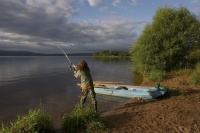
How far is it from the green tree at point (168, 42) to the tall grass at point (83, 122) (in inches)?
863

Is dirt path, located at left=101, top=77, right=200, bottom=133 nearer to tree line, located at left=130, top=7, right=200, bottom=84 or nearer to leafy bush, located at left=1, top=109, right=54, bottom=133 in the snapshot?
leafy bush, located at left=1, top=109, right=54, bottom=133

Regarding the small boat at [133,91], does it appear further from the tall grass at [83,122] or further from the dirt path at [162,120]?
the tall grass at [83,122]

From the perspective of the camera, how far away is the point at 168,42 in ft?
102

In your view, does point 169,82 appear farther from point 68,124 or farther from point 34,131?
point 34,131

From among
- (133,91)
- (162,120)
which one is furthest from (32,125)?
(133,91)

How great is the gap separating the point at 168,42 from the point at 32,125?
2497cm

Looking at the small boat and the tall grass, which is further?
the small boat

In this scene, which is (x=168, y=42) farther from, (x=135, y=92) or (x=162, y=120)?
(x=162, y=120)

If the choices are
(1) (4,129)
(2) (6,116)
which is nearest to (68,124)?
(1) (4,129)

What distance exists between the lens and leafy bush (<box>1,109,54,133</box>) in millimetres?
9336

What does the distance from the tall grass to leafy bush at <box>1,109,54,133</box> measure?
0.77m

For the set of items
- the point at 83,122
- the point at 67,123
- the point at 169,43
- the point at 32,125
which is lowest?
the point at 67,123

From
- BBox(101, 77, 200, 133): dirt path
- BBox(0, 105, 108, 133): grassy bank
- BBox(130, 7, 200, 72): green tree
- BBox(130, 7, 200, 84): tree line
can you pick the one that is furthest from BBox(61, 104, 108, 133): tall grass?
BBox(130, 7, 200, 72): green tree

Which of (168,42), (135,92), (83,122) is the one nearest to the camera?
(83,122)
